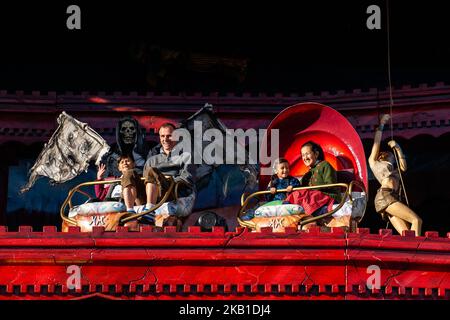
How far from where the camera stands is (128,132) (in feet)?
94.2

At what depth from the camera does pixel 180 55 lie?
100 feet

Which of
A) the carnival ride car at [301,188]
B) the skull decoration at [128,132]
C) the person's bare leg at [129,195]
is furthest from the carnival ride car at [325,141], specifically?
the skull decoration at [128,132]

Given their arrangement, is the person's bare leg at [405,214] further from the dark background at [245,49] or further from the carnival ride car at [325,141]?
the dark background at [245,49]

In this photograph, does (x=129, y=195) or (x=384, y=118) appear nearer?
(x=129, y=195)

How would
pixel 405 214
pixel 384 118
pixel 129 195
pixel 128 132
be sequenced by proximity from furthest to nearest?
1. pixel 128 132
2. pixel 384 118
3. pixel 405 214
4. pixel 129 195

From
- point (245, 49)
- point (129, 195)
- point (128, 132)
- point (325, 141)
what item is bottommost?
point (129, 195)

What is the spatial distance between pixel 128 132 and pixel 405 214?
17.3 feet

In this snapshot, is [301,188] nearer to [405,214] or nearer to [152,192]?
[405,214]

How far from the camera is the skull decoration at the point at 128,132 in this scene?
28.7 meters

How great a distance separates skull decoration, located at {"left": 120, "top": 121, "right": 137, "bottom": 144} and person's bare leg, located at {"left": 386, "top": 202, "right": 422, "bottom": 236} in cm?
484

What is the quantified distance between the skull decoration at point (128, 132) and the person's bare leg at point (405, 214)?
484 centimetres

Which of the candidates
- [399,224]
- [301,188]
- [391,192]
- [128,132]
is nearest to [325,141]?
[391,192]
